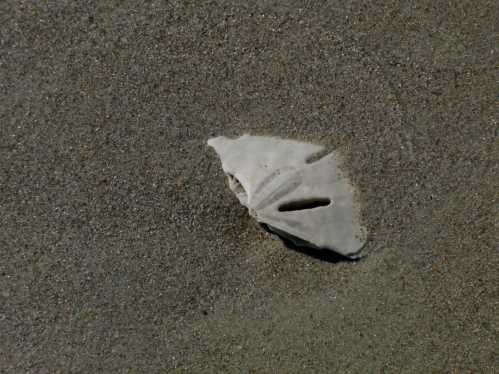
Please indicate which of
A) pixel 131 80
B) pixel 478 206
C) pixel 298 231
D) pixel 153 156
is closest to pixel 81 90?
pixel 131 80

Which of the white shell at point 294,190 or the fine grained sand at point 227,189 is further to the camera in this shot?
the fine grained sand at point 227,189

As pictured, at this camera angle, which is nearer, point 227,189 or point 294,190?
point 294,190

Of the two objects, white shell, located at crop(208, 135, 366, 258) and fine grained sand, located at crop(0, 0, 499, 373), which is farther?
fine grained sand, located at crop(0, 0, 499, 373)

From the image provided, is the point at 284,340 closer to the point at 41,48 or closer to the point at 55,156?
the point at 55,156
